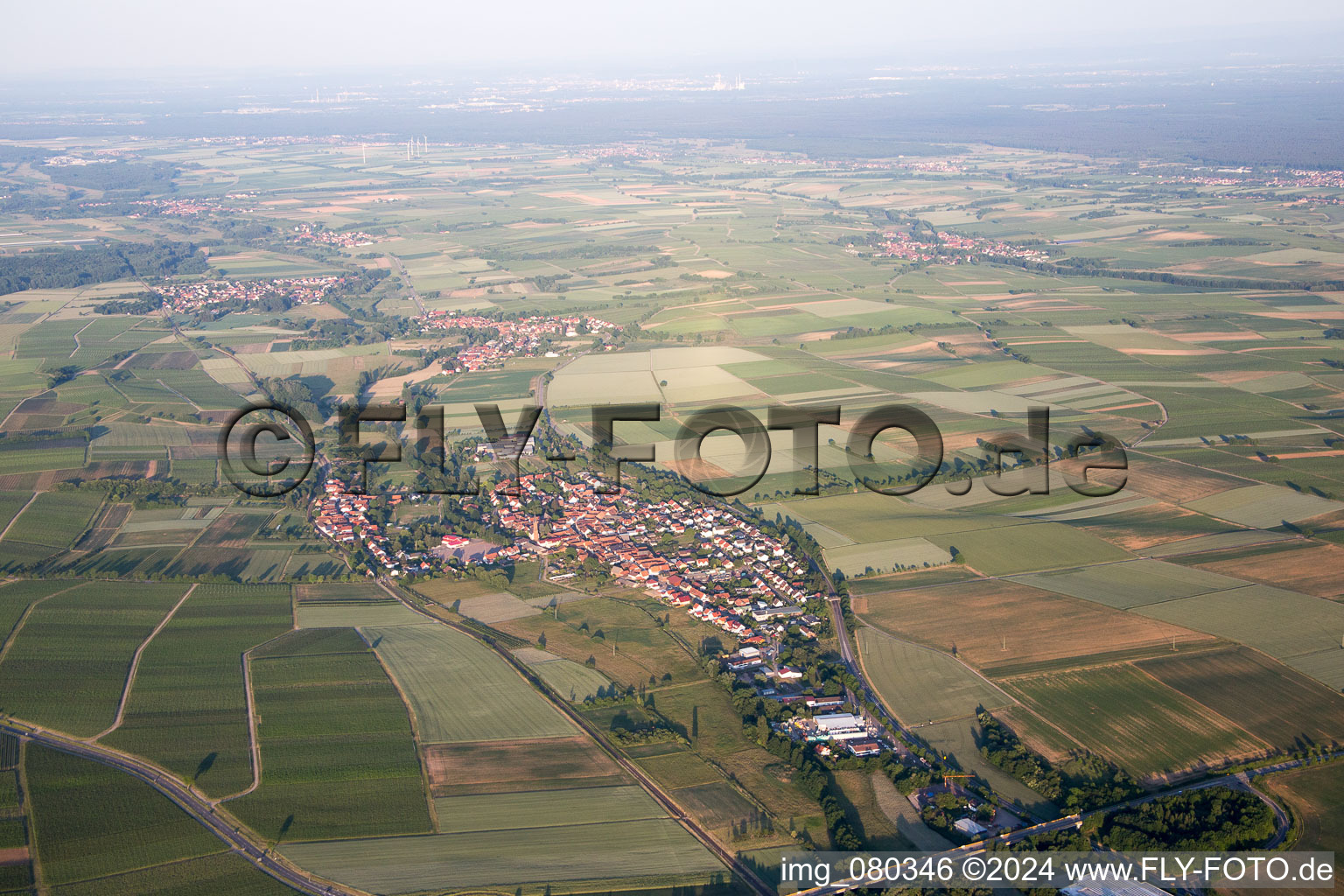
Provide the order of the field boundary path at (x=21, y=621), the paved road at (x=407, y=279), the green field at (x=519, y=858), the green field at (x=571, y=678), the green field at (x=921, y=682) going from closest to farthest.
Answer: the green field at (x=519, y=858) → the green field at (x=921, y=682) → the green field at (x=571, y=678) → the field boundary path at (x=21, y=621) → the paved road at (x=407, y=279)

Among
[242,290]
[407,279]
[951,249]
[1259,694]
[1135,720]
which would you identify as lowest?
[1135,720]

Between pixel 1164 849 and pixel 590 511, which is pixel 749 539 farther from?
pixel 1164 849

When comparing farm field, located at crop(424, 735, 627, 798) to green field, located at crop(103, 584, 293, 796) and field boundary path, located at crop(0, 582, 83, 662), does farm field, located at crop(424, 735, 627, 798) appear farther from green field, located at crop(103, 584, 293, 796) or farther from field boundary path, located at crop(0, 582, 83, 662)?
field boundary path, located at crop(0, 582, 83, 662)

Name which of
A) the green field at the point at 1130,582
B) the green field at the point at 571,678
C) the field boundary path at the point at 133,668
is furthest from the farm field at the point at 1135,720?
the field boundary path at the point at 133,668

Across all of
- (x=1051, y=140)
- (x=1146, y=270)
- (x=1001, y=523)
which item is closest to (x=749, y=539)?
(x=1001, y=523)

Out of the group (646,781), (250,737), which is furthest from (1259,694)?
(250,737)

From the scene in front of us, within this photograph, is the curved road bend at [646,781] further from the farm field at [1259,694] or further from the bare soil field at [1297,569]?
the bare soil field at [1297,569]

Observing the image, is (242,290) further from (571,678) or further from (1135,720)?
(1135,720)
